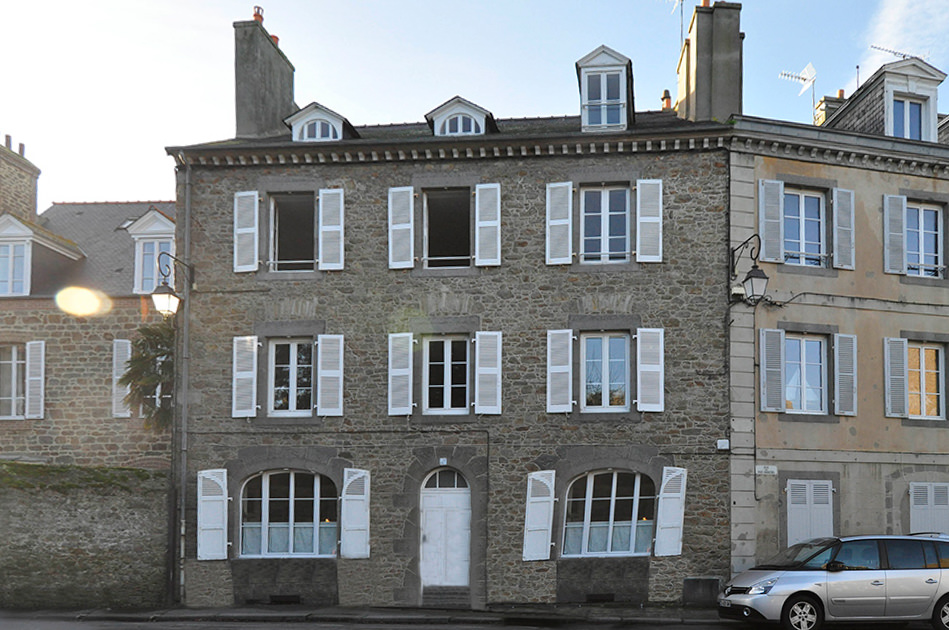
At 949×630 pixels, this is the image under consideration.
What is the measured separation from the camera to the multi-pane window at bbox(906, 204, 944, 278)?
17500 mm

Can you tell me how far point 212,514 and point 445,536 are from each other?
404 cm

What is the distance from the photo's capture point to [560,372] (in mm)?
16562

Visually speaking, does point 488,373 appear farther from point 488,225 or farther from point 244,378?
point 244,378

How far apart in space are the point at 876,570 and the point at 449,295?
7.95 m

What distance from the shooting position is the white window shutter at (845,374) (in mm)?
16641

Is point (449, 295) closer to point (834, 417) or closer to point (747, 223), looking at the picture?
point (747, 223)

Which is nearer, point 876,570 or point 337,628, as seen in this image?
point 876,570

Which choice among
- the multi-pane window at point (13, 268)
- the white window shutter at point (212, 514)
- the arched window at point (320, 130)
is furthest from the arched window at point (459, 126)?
the multi-pane window at point (13, 268)

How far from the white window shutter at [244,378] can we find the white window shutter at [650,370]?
663 cm

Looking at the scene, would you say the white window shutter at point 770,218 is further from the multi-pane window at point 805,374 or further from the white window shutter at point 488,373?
the white window shutter at point 488,373

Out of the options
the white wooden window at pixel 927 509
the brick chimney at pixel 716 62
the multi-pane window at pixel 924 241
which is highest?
the brick chimney at pixel 716 62

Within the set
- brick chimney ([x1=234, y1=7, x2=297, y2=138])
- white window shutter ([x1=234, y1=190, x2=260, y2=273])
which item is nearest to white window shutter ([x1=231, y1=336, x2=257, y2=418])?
white window shutter ([x1=234, y1=190, x2=260, y2=273])

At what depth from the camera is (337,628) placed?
1429cm

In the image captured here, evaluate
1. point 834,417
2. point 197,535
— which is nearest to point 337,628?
point 197,535
